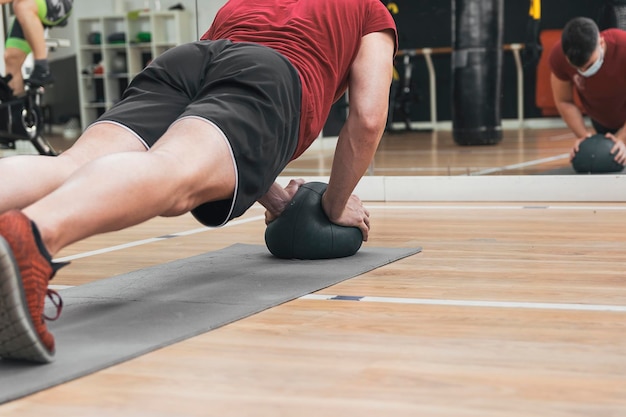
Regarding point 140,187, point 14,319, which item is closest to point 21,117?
point 140,187

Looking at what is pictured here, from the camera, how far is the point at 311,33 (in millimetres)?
1999

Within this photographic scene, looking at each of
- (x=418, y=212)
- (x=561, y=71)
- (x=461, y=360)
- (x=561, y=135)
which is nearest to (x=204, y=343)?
(x=461, y=360)

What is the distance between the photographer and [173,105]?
186 cm

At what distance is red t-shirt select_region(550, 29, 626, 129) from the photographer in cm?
372

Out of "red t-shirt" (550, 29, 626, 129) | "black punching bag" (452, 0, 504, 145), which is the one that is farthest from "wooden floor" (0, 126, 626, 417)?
"black punching bag" (452, 0, 504, 145)

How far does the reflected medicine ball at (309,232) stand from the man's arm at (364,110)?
83 millimetres

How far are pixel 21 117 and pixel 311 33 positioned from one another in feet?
9.73

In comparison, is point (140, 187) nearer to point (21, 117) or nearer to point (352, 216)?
point (352, 216)

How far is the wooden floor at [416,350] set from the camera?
114 cm

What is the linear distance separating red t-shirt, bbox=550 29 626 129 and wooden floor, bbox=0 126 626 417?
144 cm

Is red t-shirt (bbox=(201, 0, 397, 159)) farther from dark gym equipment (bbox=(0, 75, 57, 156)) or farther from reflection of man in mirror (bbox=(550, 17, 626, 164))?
dark gym equipment (bbox=(0, 75, 57, 156))

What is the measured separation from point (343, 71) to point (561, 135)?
3521 millimetres

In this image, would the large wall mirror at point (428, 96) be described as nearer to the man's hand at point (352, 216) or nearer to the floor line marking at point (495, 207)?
the floor line marking at point (495, 207)

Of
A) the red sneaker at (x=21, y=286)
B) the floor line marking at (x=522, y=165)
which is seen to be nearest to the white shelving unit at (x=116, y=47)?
the floor line marking at (x=522, y=165)
